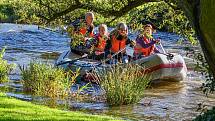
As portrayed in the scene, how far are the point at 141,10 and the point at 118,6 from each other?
4.34 feet

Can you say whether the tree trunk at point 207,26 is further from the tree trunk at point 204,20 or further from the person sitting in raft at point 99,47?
the person sitting in raft at point 99,47

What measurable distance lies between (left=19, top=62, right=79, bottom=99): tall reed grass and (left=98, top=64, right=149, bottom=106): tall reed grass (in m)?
1.01

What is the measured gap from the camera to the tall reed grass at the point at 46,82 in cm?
1240

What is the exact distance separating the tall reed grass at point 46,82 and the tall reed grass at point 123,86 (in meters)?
1.01

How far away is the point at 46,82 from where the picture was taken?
12578 mm

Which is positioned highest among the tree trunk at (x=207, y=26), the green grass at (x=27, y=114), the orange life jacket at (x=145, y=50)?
the tree trunk at (x=207, y=26)

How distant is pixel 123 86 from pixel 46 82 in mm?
1984

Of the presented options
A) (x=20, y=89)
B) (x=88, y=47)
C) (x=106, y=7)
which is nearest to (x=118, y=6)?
(x=106, y=7)

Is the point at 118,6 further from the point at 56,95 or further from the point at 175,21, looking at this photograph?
the point at 56,95

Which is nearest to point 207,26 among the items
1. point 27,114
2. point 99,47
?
point 27,114

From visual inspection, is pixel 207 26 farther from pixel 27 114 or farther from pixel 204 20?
pixel 27 114

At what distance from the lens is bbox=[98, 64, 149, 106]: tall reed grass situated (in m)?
11.9

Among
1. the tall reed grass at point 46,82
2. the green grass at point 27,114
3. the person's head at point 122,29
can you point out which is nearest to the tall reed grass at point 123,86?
the tall reed grass at point 46,82

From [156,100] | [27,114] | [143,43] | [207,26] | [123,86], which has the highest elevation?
[207,26]
